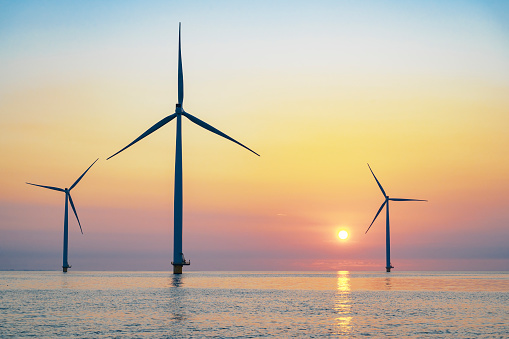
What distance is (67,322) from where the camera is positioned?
186ft

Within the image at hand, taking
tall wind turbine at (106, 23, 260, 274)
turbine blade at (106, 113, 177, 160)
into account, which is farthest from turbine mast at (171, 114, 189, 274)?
turbine blade at (106, 113, 177, 160)

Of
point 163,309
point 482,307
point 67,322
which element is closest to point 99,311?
point 163,309

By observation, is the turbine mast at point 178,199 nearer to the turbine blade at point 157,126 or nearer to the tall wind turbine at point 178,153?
the tall wind turbine at point 178,153

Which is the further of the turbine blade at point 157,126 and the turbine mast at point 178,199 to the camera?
the turbine mast at point 178,199

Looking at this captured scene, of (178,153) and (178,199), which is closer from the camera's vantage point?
(178,199)

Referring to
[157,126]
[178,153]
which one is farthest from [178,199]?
[157,126]

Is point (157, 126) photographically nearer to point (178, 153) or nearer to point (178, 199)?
point (178, 153)

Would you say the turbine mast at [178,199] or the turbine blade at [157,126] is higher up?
the turbine blade at [157,126]

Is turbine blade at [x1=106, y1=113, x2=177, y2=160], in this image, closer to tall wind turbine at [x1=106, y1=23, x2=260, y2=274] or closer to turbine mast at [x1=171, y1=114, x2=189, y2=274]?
tall wind turbine at [x1=106, y1=23, x2=260, y2=274]

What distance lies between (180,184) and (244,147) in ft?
74.5

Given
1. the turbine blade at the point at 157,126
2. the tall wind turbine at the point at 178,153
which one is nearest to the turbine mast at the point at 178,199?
the tall wind turbine at the point at 178,153

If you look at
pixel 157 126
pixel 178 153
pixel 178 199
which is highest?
pixel 157 126

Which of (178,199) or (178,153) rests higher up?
(178,153)

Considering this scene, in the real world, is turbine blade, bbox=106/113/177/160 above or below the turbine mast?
above
